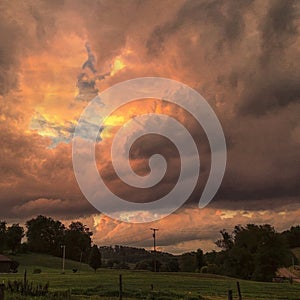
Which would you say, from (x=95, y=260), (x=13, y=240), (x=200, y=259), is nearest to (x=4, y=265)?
(x=95, y=260)

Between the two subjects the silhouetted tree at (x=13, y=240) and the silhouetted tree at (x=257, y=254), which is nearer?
the silhouetted tree at (x=257, y=254)

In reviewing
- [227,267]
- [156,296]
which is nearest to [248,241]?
[227,267]

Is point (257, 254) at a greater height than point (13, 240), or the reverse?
point (13, 240)

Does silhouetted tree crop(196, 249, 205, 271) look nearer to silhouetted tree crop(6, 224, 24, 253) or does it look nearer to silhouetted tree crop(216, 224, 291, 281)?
silhouetted tree crop(216, 224, 291, 281)

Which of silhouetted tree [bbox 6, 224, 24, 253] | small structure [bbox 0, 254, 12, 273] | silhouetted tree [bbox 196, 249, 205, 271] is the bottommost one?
small structure [bbox 0, 254, 12, 273]

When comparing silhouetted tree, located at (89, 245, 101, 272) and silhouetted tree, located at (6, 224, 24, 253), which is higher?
silhouetted tree, located at (6, 224, 24, 253)

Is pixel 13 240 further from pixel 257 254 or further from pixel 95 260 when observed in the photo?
pixel 257 254

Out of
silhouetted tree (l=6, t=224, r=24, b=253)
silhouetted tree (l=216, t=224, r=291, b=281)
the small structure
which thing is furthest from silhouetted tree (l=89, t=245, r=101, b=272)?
silhouetted tree (l=6, t=224, r=24, b=253)

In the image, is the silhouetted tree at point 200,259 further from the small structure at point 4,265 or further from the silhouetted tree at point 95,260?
the small structure at point 4,265

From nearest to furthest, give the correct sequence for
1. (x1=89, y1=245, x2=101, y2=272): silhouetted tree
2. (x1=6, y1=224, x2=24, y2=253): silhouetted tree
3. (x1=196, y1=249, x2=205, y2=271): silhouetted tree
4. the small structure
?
the small structure
(x1=89, y1=245, x2=101, y2=272): silhouetted tree
(x1=196, y1=249, x2=205, y2=271): silhouetted tree
(x1=6, y1=224, x2=24, y2=253): silhouetted tree

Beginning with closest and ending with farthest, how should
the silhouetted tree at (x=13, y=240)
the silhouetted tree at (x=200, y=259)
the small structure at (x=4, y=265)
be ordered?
the small structure at (x=4, y=265) < the silhouetted tree at (x=200, y=259) < the silhouetted tree at (x=13, y=240)

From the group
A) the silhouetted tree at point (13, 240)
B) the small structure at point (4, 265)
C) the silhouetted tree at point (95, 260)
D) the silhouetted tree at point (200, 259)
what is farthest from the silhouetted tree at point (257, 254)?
the silhouetted tree at point (13, 240)

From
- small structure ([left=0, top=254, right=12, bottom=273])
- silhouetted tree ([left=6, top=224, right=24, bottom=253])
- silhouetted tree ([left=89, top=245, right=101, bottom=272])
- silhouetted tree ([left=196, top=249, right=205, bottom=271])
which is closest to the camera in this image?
small structure ([left=0, top=254, right=12, bottom=273])

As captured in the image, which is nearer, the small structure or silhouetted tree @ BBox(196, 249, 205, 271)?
the small structure
